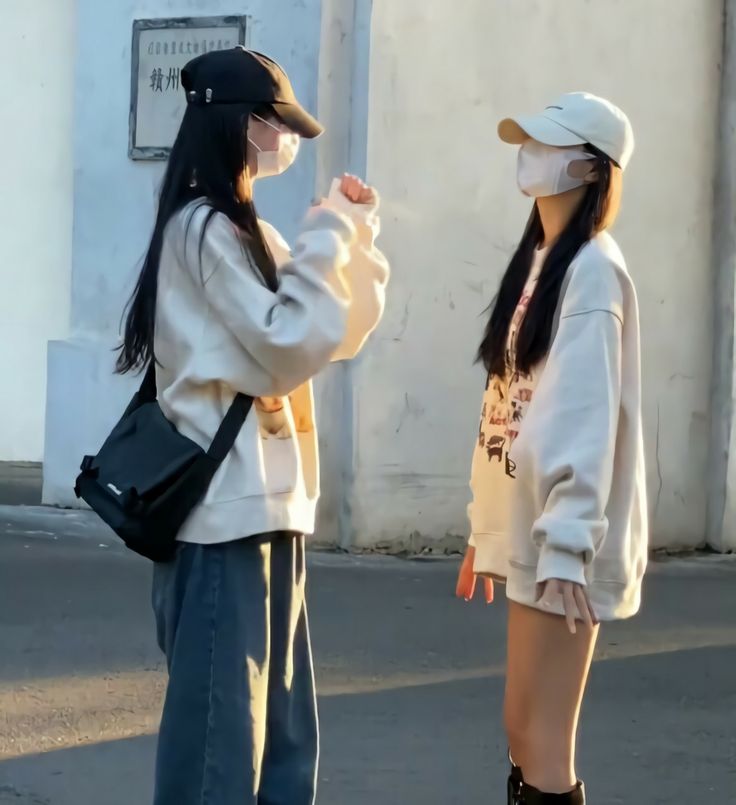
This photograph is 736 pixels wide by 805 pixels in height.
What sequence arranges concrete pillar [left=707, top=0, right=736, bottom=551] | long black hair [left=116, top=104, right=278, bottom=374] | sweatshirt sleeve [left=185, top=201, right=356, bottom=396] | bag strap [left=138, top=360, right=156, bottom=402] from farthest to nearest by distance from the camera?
1. concrete pillar [left=707, top=0, right=736, bottom=551]
2. bag strap [left=138, top=360, right=156, bottom=402]
3. long black hair [left=116, top=104, right=278, bottom=374]
4. sweatshirt sleeve [left=185, top=201, right=356, bottom=396]

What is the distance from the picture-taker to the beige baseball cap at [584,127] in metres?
2.54

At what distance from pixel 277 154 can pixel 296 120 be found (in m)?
0.08

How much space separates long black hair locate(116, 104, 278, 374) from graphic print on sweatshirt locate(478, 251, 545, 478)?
0.54 metres

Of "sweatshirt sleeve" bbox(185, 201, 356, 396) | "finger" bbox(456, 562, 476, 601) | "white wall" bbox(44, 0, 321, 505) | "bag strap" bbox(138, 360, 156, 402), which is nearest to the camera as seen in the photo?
"sweatshirt sleeve" bbox(185, 201, 356, 396)

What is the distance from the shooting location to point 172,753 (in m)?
2.39

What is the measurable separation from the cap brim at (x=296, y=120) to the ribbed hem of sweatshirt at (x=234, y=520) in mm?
742

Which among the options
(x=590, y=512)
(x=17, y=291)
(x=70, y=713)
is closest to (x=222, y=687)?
(x=590, y=512)

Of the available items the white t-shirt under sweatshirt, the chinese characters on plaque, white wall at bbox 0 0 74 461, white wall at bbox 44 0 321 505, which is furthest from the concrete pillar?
the white t-shirt under sweatshirt

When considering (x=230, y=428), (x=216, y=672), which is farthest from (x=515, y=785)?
(x=230, y=428)

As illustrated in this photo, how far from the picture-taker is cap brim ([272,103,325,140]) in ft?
8.04

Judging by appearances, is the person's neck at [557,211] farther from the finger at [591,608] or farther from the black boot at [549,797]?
the black boot at [549,797]

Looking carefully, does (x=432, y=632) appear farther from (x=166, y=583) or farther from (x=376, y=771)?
(x=166, y=583)

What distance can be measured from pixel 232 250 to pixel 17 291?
6.02 meters

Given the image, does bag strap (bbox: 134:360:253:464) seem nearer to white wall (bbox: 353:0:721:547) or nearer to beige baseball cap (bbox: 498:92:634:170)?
beige baseball cap (bbox: 498:92:634:170)
